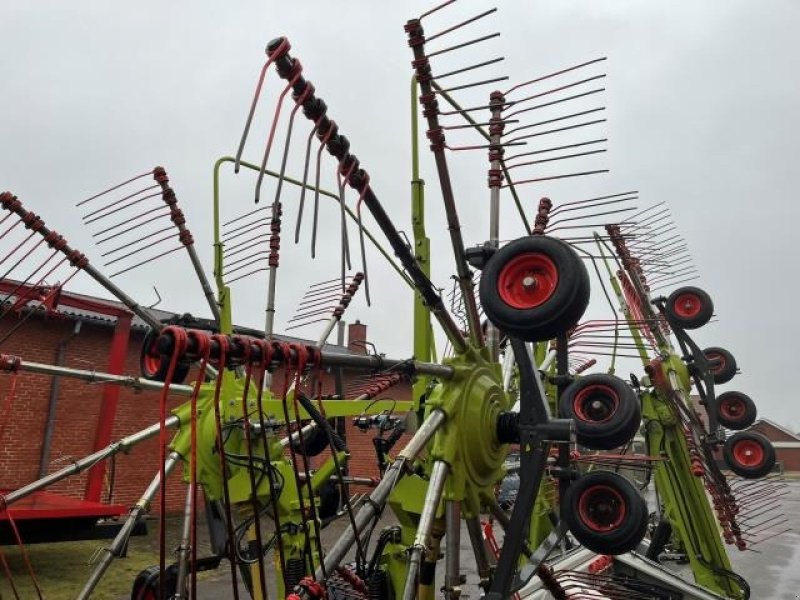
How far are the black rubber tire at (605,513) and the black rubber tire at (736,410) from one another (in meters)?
6.08

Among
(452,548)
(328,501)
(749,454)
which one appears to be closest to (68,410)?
(328,501)

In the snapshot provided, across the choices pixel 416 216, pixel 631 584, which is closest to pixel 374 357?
pixel 416 216

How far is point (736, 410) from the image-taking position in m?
10.1

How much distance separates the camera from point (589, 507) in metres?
4.84

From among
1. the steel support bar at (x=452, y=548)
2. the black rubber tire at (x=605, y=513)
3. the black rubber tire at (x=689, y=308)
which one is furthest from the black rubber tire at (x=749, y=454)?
the steel support bar at (x=452, y=548)

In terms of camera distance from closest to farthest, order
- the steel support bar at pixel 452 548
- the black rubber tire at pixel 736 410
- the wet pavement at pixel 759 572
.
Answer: the steel support bar at pixel 452 548 → the wet pavement at pixel 759 572 → the black rubber tire at pixel 736 410

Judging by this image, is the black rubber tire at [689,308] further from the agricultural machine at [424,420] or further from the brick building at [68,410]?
the brick building at [68,410]

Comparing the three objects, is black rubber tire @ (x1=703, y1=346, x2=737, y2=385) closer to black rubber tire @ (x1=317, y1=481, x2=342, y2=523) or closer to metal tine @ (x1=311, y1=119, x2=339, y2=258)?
black rubber tire @ (x1=317, y1=481, x2=342, y2=523)

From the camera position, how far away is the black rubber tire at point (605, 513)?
15.2 feet

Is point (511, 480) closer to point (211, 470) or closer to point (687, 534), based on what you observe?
point (687, 534)

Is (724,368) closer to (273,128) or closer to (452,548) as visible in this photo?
(452,548)

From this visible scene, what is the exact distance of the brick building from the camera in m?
12.0

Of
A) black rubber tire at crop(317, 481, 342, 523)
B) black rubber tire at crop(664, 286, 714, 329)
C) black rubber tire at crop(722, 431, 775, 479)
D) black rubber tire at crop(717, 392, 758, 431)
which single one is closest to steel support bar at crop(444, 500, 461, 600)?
black rubber tire at crop(317, 481, 342, 523)

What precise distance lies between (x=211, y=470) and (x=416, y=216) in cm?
256
